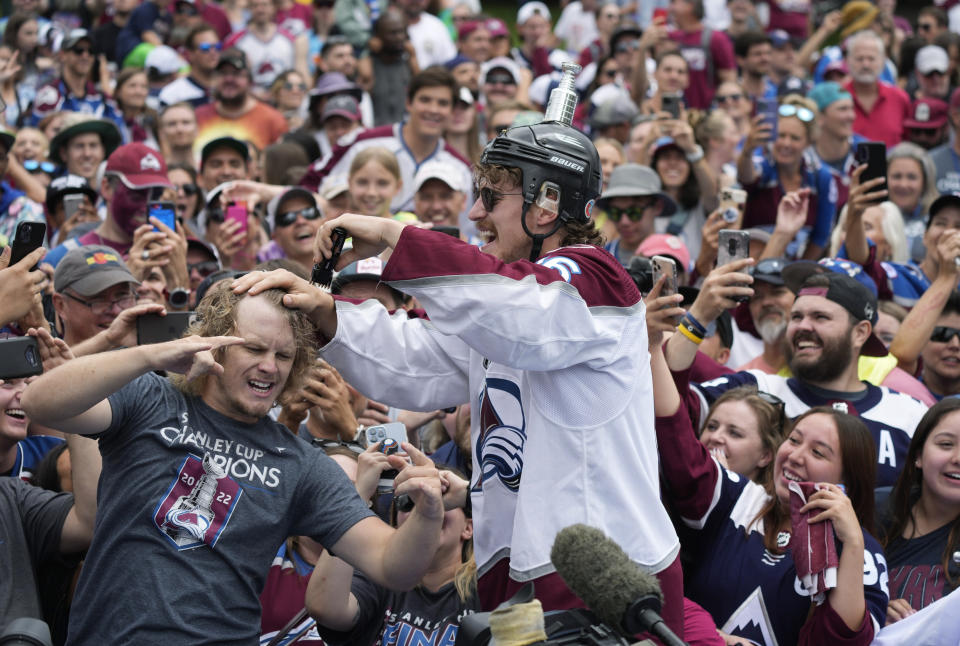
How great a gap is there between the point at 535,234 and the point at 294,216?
Result: 453cm

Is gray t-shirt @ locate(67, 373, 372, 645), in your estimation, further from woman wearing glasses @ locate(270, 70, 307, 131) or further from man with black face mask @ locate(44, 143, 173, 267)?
woman wearing glasses @ locate(270, 70, 307, 131)

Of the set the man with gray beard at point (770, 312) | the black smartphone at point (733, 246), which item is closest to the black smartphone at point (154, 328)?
the black smartphone at point (733, 246)

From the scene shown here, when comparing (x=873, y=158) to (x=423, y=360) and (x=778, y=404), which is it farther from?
(x=423, y=360)

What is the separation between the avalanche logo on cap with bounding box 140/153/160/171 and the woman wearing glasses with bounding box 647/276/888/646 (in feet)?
13.2

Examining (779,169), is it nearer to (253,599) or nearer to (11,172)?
(11,172)

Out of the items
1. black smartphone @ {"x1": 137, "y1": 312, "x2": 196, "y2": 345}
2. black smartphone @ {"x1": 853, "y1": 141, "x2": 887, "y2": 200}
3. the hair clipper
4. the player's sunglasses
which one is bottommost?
black smartphone @ {"x1": 137, "y1": 312, "x2": 196, "y2": 345}

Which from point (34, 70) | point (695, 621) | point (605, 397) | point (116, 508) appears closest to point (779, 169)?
point (695, 621)

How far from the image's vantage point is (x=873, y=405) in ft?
20.2

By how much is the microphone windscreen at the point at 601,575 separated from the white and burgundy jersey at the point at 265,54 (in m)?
11.9

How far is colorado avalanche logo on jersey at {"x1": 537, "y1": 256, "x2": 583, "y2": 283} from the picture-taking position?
3344 millimetres

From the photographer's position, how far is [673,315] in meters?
4.61

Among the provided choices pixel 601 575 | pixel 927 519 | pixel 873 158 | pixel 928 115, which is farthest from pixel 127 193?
pixel 928 115

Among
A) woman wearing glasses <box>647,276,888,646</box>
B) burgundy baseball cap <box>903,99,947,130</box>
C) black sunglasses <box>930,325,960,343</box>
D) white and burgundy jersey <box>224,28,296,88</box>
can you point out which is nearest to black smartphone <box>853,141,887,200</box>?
black sunglasses <box>930,325,960,343</box>

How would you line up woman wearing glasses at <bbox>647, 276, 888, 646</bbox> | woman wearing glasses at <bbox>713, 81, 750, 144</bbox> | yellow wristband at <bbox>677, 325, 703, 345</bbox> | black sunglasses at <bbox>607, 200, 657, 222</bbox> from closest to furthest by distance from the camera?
woman wearing glasses at <bbox>647, 276, 888, 646</bbox>
yellow wristband at <bbox>677, 325, 703, 345</bbox>
black sunglasses at <bbox>607, 200, 657, 222</bbox>
woman wearing glasses at <bbox>713, 81, 750, 144</bbox>
